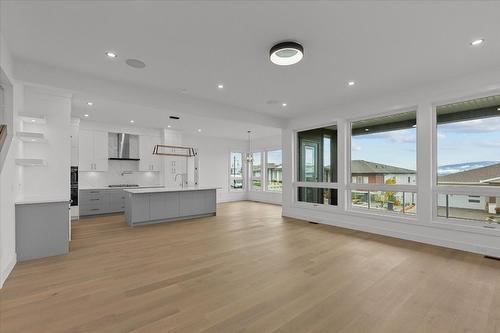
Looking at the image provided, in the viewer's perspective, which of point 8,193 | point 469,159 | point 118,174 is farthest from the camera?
point 118,174

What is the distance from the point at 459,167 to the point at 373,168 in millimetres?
1500

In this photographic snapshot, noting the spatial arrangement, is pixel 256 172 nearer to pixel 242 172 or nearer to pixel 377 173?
pixel 242 172

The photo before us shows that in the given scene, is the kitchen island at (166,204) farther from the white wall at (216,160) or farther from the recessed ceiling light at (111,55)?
the recessed ceiling light at (111,55)

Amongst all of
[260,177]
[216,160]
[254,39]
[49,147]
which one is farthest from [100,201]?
[254,39]

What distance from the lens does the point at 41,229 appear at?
3.60 meters

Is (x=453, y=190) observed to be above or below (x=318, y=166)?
below

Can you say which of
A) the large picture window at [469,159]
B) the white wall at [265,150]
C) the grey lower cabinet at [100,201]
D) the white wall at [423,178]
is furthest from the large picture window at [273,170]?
the large picture window at [469,159]

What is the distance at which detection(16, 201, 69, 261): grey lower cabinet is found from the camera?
3438mm

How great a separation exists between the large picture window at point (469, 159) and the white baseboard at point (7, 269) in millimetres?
6558

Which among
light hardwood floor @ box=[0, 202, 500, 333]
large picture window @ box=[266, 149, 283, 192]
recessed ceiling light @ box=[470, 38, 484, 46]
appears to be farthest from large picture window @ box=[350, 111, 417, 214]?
large picture window @ box=[266, 149, 283, 192]

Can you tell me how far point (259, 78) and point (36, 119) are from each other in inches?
146

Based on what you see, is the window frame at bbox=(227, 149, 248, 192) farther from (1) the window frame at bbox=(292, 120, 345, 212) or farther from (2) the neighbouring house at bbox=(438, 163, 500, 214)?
(2) the neighbouring house at bbox=(438, 163, 500, 214)

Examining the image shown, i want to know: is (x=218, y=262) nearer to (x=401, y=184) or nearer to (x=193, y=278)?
(x=193, y=278)

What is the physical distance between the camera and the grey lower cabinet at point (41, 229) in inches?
135
